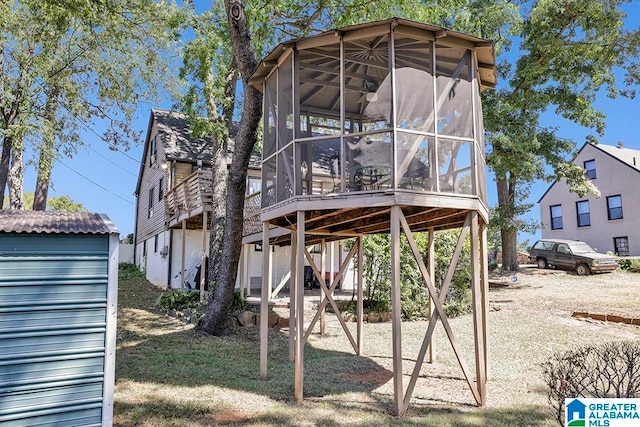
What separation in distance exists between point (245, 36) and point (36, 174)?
12.0m

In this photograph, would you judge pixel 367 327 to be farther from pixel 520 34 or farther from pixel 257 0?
pixel 520 34

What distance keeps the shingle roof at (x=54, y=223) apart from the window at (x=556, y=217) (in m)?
31.9

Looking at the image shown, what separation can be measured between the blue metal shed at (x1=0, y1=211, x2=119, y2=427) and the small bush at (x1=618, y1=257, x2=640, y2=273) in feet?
72.3

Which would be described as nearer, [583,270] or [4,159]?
[4,159]

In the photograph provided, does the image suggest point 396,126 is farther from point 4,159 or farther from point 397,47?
point 4,159

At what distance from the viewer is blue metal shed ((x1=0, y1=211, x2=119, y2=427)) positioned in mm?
3898

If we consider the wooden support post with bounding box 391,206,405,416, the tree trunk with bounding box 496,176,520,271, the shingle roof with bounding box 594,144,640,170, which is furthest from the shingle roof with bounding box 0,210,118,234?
the shingle roof with bounding box 594,144,640,170

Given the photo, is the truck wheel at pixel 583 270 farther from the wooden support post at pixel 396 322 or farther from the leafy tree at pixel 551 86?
the wooden support post at pixel 396 322

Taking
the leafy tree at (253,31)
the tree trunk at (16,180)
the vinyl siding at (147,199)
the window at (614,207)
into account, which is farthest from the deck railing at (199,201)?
the window at (614,207)

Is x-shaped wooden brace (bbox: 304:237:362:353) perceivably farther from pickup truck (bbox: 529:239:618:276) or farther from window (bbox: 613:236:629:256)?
window (bbox: 613:236:629:256)

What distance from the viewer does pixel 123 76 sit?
16266 millimetres

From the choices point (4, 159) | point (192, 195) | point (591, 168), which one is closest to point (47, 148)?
point (4, 159)

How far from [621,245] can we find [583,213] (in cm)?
326

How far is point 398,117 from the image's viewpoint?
229 inches
